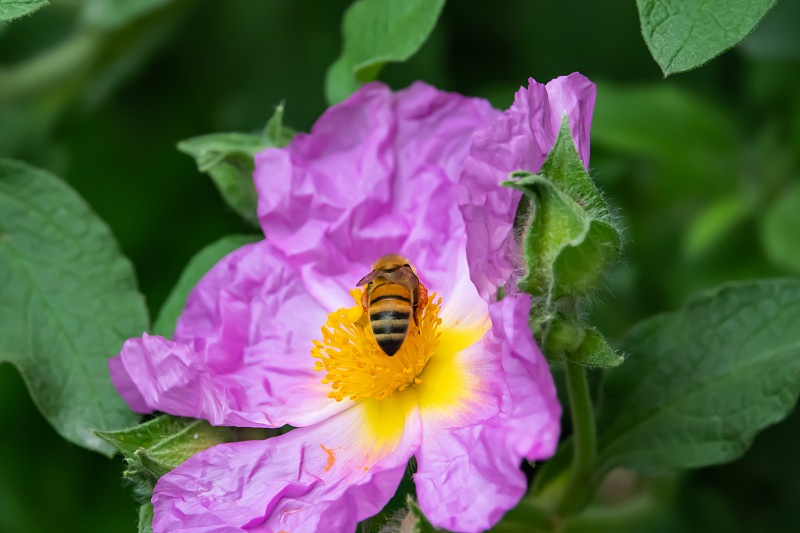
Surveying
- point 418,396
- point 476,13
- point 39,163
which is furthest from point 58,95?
point 418,396

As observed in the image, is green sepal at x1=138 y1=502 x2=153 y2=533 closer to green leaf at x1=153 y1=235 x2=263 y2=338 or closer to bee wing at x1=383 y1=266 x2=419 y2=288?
green leaf at x1=153 y1=235 x2=263 y2=338

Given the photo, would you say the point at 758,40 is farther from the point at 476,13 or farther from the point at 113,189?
the point at 113,189

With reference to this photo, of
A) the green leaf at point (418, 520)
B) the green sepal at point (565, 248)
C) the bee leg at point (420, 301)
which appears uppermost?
the green sepal at point (565, 248)

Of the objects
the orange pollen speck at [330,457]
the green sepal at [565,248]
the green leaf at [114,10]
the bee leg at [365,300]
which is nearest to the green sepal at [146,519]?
the orange pollen speck at [330,457]

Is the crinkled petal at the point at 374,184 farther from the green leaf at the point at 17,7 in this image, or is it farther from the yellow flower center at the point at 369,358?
the green leaf at the point at 17,7

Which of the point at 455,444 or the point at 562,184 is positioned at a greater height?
the point at 562,184
